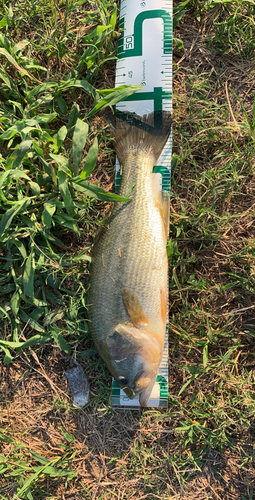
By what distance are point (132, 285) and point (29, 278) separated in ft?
Answer: 2.78

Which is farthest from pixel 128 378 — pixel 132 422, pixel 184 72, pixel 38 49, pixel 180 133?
pixel 38 49

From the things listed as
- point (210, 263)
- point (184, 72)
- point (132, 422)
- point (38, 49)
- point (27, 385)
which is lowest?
point (132, 422)

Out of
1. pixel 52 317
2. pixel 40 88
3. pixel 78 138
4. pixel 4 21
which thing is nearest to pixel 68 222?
pixel 78 138

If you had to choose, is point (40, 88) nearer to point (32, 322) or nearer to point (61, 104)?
point (61, 104)

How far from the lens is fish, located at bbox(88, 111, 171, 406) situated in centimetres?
235

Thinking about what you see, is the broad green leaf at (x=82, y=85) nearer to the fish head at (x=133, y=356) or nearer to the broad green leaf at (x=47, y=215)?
the broad green leaf at (x=47, y=215)

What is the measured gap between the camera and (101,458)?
2689 mm

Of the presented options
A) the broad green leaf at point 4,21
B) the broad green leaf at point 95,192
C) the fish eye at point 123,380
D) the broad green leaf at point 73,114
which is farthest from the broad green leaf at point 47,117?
the fish eye at point 123,380

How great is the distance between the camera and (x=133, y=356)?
234cm

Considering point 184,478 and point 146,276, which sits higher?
point 146,276

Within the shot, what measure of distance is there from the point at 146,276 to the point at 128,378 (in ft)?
2.55

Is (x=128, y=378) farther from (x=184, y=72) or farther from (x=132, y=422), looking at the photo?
(x=184, y=72)

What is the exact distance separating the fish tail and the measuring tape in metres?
0.11

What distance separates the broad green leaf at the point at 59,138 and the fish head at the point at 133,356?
4.90ft
